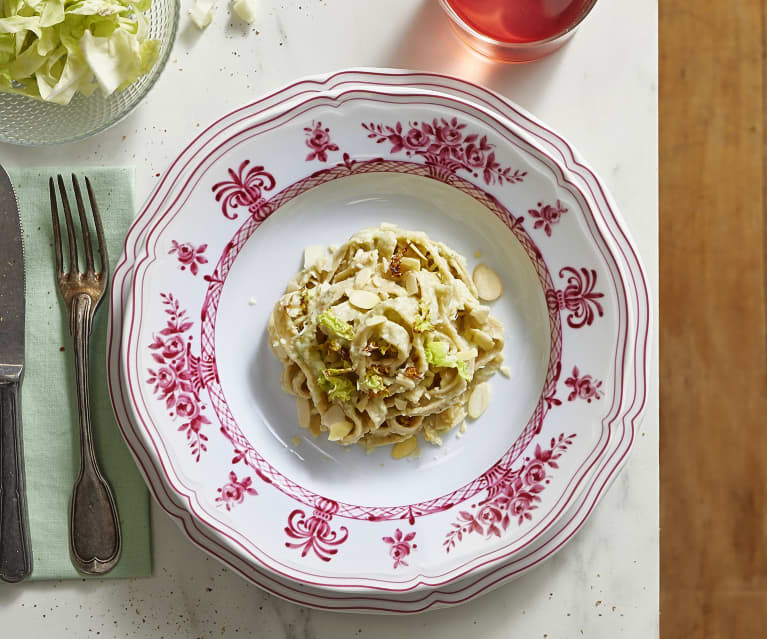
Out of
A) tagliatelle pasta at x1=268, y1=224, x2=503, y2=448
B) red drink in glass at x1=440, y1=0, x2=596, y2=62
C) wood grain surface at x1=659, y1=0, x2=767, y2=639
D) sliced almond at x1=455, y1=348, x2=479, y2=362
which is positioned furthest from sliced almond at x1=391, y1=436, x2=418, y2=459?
wood grain surface at x1=659, y1=0, x2=767, y2=639

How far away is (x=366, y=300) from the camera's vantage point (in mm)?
1664

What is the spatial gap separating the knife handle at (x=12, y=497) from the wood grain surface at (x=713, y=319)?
193 centimetres

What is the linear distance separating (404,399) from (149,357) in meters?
0.56

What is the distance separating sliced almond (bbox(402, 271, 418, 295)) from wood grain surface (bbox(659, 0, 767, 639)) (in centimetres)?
123

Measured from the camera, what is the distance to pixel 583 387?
1.68m

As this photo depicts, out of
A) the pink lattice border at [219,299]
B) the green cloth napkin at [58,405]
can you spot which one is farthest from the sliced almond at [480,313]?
the green cloth napkin at [58,405]

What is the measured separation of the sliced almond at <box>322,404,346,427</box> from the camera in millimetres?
1715

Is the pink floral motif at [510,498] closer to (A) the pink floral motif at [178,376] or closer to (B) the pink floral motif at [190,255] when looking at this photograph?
(A) the pink floral motif at [178,376]

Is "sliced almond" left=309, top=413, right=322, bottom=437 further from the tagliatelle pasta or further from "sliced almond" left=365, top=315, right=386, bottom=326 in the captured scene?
"sliced almond" left=365, top=315, right=386, bottom=326

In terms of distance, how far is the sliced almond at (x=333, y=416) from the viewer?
1.71m

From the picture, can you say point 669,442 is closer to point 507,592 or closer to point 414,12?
point 507,592

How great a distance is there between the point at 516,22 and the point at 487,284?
0.59 m

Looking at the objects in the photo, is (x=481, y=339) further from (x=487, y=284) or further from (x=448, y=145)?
(x=448, y=145)

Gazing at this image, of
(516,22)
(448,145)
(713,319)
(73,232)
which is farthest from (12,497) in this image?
(713,319)
